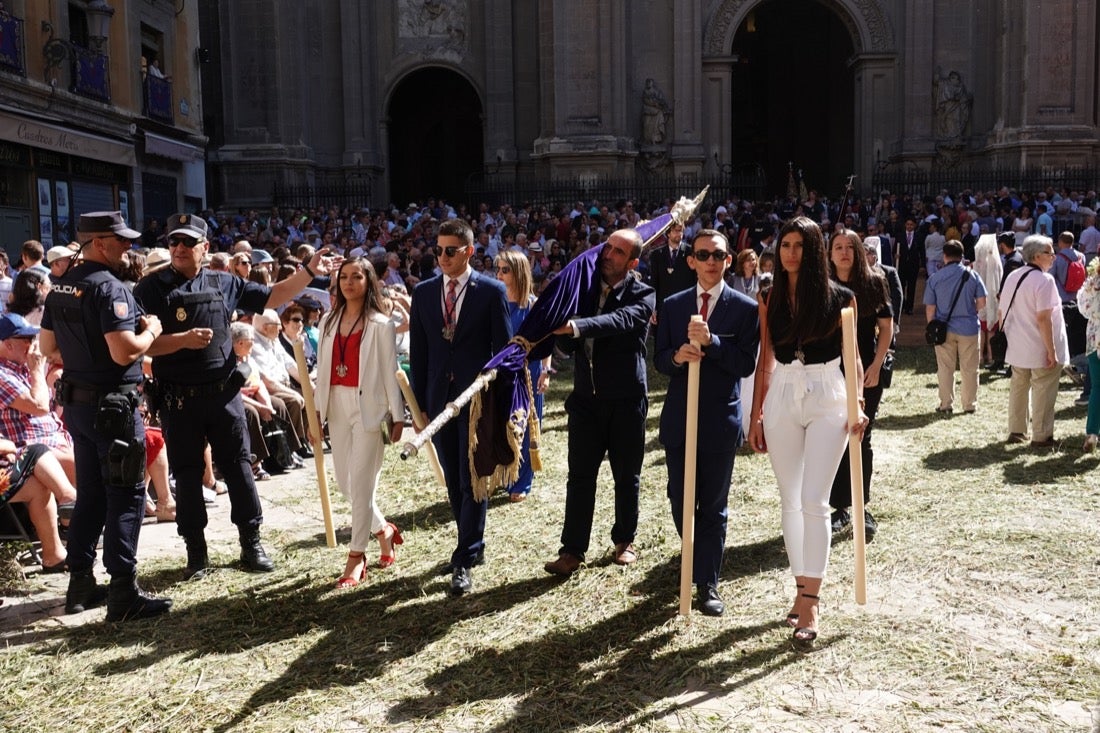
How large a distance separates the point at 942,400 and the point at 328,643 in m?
8.48

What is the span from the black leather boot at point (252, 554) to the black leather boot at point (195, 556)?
0.24m

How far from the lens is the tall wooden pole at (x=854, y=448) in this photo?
17.0 feet

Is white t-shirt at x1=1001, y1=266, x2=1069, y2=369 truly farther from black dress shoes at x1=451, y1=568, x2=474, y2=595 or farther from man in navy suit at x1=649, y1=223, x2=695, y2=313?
black dress shoes at x1=451, y1=568, x2=474, y2=595

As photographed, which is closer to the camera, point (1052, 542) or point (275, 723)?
point (275, 723)

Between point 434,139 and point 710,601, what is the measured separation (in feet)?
118

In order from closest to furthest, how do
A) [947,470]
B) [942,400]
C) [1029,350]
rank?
A: [947,470], [1029,350], [942,400]

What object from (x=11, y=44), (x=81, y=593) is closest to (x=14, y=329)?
(x=81, y=593)

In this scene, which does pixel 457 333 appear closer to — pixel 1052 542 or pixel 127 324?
pixel 127 324

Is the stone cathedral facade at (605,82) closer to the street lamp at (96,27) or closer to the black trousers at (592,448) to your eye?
the street lamp at (96,27)

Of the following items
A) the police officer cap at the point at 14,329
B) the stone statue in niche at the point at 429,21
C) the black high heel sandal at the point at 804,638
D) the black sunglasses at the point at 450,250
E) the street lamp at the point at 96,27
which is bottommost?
the black high heel sandal at the point at 804,638

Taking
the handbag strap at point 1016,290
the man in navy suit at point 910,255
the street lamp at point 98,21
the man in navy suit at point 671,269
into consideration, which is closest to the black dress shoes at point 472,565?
the man in navy suit at point 671,269

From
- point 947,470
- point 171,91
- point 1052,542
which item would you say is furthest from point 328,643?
point 171,91

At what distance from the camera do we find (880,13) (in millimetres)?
31891

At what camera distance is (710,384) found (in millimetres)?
5715
